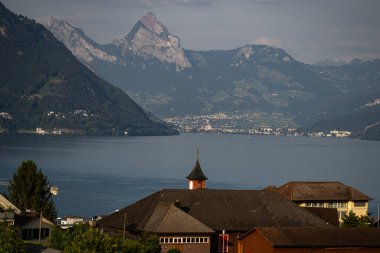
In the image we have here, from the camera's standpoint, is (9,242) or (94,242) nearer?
(9,242)

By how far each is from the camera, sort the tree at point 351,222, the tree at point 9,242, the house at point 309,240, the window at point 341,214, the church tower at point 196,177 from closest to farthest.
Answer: the tree at point 9,242 < the house at point 309,240 < the church tower at point 196,177 < the tree at point 351,222 < the window at point 341,214

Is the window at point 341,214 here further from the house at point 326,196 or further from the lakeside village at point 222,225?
the lakeside village at point 222,225

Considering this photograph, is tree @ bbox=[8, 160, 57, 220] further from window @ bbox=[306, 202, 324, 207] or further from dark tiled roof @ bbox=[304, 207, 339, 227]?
window @ bbox=[306, 202, 324, 207]

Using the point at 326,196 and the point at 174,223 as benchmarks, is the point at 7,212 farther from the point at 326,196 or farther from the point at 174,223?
the point at 326,196

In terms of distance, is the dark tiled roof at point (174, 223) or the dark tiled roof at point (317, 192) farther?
the dark tiled roof at point (317, 192)

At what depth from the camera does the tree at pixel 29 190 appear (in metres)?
73.8

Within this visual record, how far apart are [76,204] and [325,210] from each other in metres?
63.2

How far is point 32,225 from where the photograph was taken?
62.1 m

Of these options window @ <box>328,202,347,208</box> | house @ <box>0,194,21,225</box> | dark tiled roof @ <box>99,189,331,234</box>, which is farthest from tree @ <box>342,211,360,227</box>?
house @ <box>0,194,21,225</box>

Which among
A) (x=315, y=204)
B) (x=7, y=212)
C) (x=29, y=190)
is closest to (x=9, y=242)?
(x=7, y=212)

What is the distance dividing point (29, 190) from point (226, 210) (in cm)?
1850

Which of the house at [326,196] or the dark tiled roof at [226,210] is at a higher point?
the house at [326,196]

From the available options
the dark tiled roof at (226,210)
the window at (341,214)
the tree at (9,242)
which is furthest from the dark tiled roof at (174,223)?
the window at (341,214)

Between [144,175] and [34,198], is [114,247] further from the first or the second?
[144,175]
